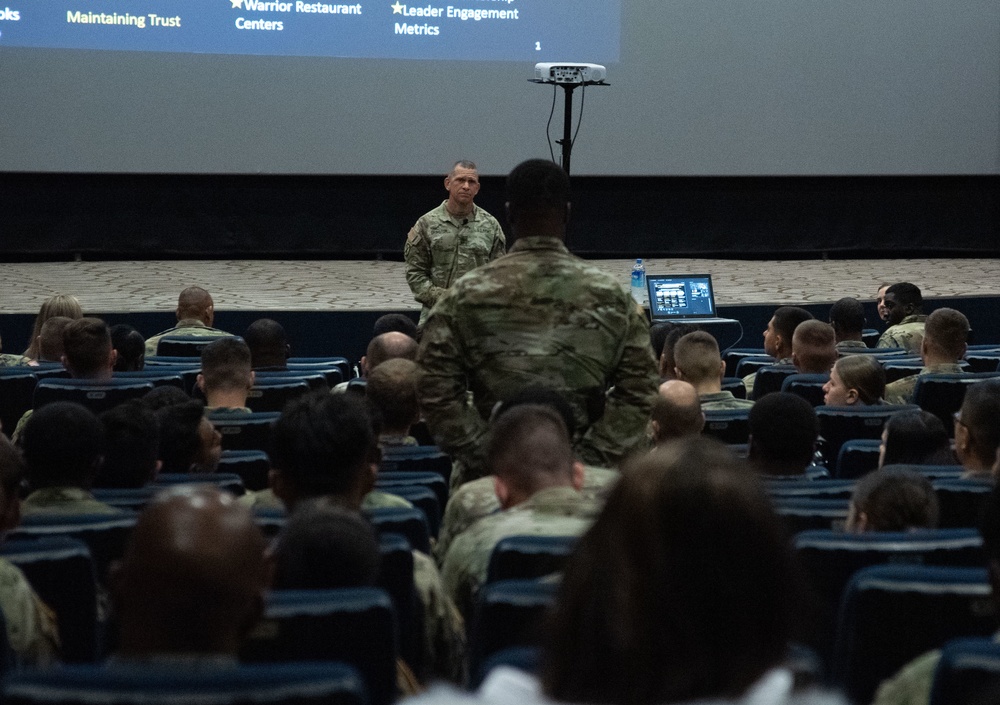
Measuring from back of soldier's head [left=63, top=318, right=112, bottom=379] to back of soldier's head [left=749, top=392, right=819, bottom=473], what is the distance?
8.50 feet

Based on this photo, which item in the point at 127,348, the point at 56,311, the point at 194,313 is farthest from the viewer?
the point at 194,313

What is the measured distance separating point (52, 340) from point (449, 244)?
2579mm

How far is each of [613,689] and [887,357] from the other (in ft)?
18.0

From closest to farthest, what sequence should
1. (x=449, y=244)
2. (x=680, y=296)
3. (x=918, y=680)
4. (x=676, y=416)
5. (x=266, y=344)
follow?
(x=918, y=680) → (x=676, y=416) → (x=266, y=344) → (x=449, y=244) → (x=680, y=296)

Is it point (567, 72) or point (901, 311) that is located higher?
point (567, 72)

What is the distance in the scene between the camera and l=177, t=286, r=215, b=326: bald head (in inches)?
273

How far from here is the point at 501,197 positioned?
12.5 m

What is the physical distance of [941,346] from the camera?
5.51 metres

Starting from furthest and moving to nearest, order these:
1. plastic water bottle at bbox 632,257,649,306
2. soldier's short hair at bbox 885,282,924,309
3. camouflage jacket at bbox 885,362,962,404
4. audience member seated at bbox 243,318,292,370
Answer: plastic water bottle at bbox 632,257,649,306, soldier's short hair at bbox 885,282,924,309, audience member seated at bbox 243,318,292,370, camouflage jacket at bbox 885,362,962,404

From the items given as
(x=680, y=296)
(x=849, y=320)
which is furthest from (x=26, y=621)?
(x=680, y=296)

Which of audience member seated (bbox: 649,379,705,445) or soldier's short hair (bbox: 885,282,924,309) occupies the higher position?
soldier's short hair (bbox: 885,282,924,309)

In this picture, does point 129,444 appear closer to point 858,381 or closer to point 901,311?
point 858,381

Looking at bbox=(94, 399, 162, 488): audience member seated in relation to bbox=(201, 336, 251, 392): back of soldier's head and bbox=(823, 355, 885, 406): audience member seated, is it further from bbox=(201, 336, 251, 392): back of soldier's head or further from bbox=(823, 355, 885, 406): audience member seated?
bbox=(823, 355, 885, 406): audience member seated

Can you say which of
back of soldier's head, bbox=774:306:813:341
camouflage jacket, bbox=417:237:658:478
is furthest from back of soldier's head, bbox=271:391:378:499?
back of soldier's head, bbox=774:306:813:341
